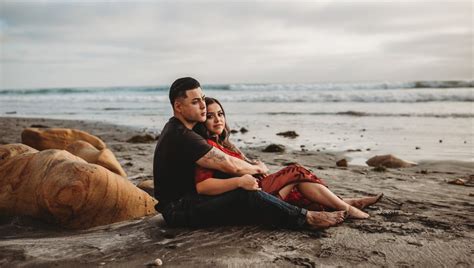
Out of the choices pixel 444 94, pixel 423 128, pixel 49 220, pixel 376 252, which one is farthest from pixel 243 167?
pixel 444 94

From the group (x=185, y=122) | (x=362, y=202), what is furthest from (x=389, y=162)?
(x=185, y=122)

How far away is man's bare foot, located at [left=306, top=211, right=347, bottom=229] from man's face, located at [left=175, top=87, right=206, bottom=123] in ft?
4.27

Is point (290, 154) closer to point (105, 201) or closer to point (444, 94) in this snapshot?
point (105, 201)

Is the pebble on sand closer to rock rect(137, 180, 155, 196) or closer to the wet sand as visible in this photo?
rock rect(137, 180, 155, 196)

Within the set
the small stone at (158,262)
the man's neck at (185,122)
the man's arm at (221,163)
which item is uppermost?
the man's neck at (185,122)

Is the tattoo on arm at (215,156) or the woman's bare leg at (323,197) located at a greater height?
the tattoo on arm at (215,156)

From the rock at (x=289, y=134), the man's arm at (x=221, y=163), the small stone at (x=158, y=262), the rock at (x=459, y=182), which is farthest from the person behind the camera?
the rock at (x=289, y=134)

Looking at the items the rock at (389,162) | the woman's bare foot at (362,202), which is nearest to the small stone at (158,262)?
the woman's bare foot at (362,202)

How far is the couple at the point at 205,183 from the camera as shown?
3992 mm

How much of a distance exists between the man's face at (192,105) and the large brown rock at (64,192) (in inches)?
46.5

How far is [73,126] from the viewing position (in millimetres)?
15367

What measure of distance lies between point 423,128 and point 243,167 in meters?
9.87

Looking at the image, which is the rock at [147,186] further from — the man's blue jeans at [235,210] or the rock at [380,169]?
the rock at [380,169]

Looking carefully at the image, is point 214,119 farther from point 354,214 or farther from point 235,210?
point 354,214
